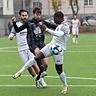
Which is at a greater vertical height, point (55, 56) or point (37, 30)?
point (37, 30)

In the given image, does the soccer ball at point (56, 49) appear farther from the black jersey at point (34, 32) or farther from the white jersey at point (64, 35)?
the black jersey at point (34, 32)

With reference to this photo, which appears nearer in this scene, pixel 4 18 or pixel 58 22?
pixel 58 22

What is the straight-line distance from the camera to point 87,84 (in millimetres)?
13914

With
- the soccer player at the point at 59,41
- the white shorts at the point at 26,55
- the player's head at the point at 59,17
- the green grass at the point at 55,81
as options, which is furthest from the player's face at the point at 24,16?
the green grass at the point at 55,81

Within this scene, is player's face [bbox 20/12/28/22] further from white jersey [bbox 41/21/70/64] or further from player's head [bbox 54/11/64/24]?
player's head [bbox 54/11/64/24]

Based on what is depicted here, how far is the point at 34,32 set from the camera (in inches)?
505

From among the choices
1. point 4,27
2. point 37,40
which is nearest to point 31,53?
point 37,40

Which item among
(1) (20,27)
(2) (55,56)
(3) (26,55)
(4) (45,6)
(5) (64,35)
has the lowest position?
(4) (45,6)

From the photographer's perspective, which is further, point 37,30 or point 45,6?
point 45,6

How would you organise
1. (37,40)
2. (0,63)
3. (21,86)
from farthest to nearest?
(0,63)
(21,86)
(37,40)

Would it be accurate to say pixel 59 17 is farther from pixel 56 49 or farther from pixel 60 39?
pixel 56 49

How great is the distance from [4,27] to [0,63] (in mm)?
35130

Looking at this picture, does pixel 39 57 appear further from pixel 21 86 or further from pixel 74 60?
pixel 74 60

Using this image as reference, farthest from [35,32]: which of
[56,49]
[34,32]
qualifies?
[56,49]
